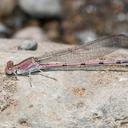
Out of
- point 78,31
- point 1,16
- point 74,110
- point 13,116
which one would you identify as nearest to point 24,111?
point 13,116

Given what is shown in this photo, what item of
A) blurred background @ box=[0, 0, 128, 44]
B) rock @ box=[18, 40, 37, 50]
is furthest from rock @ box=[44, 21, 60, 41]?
rock @ box=[18, 40, 37, 50]

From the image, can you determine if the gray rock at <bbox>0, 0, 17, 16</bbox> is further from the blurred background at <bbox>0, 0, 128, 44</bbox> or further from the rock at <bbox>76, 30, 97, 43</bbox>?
the rock at <bbox>76, 30, 97, 43</bbox>

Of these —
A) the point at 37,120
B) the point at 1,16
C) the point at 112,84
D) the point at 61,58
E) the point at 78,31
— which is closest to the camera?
the point at 37,120

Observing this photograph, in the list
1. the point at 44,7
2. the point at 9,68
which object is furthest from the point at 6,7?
the point at 9,68

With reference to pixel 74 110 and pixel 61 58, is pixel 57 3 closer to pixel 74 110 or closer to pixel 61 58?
pixel 61 58

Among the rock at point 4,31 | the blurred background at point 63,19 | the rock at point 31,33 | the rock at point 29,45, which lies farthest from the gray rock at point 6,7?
the rock at point 29,45

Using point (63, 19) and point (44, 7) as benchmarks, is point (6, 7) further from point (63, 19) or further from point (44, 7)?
point (63, 19)
